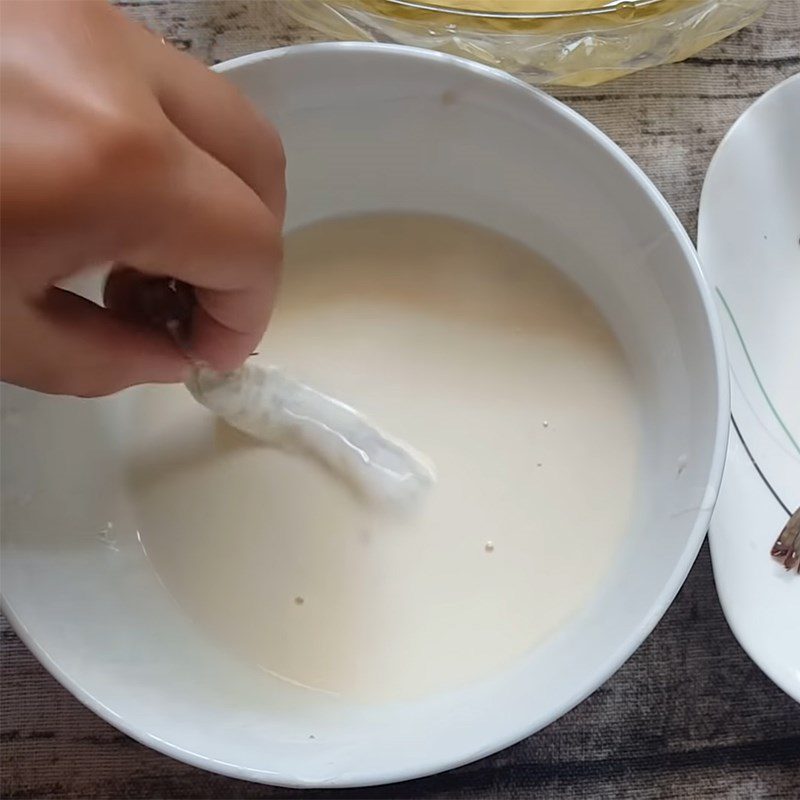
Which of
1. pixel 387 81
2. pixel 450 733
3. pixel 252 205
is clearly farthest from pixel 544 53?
pixel 450 733

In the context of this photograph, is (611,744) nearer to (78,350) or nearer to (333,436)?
(333,436)

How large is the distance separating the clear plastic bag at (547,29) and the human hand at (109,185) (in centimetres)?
18

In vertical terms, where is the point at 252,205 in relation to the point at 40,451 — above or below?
above

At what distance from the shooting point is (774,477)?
57 cm

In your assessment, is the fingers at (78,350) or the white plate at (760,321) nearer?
the fingers at (78,350)

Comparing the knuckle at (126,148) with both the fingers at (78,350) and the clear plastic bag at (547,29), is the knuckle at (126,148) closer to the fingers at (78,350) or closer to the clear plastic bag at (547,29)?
the fingers at (78,350)

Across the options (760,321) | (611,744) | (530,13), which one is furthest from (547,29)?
(611,744)

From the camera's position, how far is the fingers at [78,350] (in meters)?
0.35

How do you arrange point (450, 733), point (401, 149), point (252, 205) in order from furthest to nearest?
1. point (401, 149)
2. point (450, 733)
3. point (252, 205)

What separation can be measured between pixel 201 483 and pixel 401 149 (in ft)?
0.82

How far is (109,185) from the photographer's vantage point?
281mm

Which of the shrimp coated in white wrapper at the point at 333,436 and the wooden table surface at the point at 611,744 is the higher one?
the shrimp coated in white wrapper at the point at 333,436

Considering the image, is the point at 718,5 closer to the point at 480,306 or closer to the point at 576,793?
the point at 480,306

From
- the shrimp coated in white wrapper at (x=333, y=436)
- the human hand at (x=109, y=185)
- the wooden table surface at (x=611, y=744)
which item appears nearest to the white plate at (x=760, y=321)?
the wooden table surface at (x=611, y=744)
